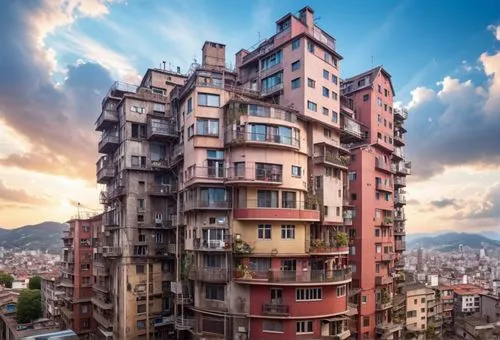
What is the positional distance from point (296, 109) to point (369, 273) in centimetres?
2450

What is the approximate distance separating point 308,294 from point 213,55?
102 ft

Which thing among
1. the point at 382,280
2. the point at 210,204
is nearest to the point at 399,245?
the point at 382,280

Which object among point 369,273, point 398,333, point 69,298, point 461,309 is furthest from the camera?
point 461,309

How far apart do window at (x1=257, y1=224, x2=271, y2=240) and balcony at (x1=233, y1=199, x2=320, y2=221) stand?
1280 mm

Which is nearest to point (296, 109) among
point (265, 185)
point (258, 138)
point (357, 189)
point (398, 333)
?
point (258, 138)

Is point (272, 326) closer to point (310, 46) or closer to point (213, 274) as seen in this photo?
point (213, 274)

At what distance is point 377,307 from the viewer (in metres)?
49.7

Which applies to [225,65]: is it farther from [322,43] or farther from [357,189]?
[357,189]

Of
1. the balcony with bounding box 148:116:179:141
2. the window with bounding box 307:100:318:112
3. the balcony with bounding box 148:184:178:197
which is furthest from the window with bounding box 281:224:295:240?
the balcony with bounding box 148:116:179:141

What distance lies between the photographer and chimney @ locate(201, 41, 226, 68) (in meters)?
47.9

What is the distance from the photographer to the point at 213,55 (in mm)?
48312

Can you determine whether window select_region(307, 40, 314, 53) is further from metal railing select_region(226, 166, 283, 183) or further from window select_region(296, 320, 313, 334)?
window select_region(296, 320, 313, 334)

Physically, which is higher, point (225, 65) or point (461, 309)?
point (225, 65)

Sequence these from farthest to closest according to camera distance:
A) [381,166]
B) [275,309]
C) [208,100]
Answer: [381,166], [208,100], [275,309]
